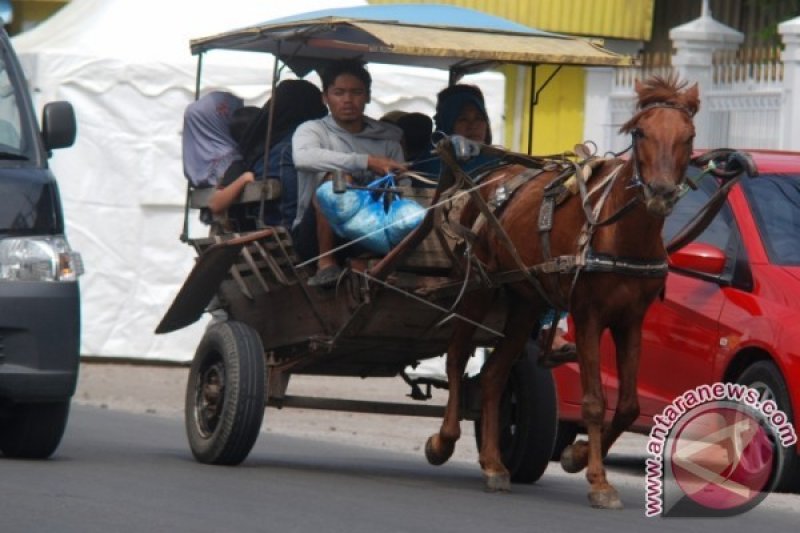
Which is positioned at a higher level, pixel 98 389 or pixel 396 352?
pixel 396 352

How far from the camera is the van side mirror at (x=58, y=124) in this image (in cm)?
1050

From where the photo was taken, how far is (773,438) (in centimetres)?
1054

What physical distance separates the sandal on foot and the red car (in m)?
1.98

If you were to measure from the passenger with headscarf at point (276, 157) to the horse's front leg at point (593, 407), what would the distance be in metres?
2.16

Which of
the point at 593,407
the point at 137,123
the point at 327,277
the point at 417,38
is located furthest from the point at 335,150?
the point at 137,123

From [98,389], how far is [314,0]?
4.07 m

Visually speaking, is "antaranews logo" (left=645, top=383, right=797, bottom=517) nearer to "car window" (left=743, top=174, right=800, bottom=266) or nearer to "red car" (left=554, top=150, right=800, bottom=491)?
"red car" (left=554, top=150, right=800, bottom=491)

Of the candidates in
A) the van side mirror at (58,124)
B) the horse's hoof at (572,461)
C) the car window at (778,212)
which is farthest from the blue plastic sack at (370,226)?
the car window at (778,212)

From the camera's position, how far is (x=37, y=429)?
1034 cm

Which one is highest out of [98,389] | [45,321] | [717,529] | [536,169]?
[536,169]

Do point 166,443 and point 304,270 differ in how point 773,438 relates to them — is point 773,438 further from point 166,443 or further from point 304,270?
point 166,443

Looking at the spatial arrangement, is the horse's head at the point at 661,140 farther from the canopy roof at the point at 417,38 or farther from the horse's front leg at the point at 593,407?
the canopy roof at the point at 417,38

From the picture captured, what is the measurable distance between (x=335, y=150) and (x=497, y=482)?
193 cm

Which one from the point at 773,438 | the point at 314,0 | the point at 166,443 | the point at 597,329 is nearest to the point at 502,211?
the point at 597,329
